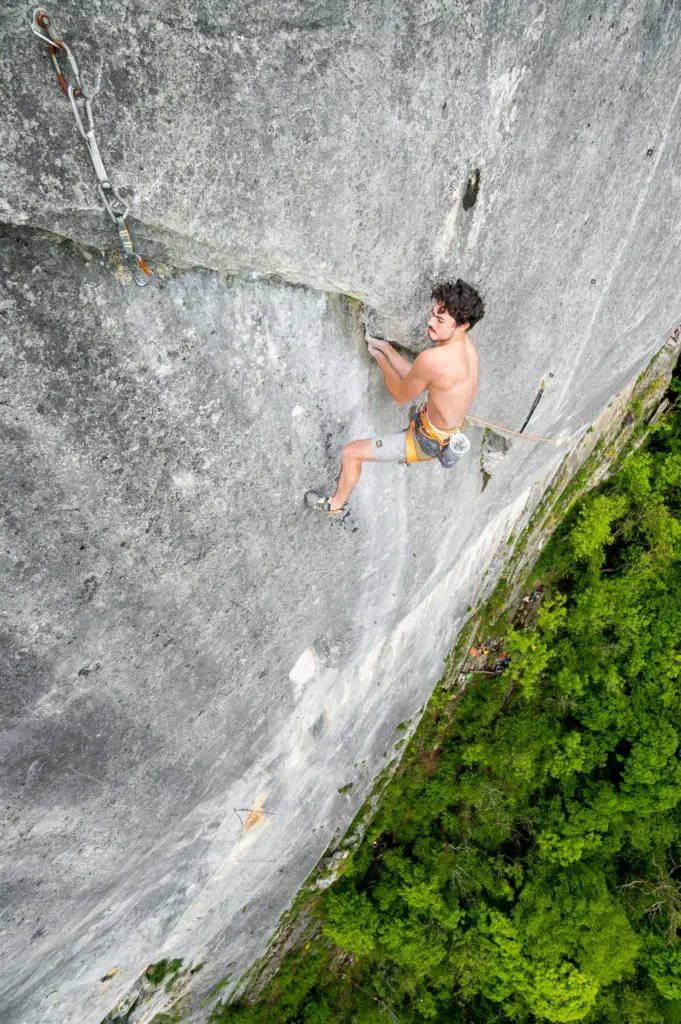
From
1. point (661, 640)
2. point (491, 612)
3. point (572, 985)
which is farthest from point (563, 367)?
point (572, 985)

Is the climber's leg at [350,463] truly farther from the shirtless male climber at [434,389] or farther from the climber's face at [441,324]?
the climber's face at [441,324]

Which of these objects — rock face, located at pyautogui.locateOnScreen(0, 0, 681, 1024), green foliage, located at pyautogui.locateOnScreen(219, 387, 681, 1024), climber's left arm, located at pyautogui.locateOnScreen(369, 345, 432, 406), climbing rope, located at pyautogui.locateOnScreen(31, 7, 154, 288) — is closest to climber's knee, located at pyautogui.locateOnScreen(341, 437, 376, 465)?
rock face, located at pyautogui.locateOnScreen(0, 0, 681, 1024)

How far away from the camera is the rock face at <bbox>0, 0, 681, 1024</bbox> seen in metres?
2.49

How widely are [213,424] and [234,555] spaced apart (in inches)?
36.8

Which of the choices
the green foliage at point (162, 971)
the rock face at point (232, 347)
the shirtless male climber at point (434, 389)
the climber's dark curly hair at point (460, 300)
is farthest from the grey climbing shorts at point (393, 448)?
the green foliage at point (162, 971)

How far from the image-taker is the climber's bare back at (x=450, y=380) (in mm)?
3488

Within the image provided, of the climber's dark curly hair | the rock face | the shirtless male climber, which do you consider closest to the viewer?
the rock face

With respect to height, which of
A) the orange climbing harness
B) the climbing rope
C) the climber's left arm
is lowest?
the orange climbing harness

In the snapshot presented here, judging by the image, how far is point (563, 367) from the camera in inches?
225

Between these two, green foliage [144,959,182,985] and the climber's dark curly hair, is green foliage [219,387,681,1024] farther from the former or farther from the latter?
the climber's dark curly hair

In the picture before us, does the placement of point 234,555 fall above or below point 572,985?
above

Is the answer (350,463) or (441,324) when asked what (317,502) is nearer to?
(350,463)

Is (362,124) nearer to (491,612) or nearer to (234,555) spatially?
(234,555)

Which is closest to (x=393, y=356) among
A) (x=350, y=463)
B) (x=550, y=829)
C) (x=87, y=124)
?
(x=350, y=463)
